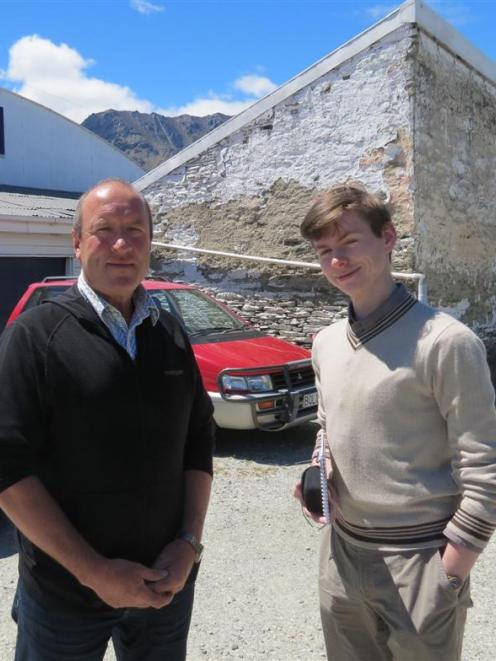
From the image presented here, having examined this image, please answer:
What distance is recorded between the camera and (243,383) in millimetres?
6031

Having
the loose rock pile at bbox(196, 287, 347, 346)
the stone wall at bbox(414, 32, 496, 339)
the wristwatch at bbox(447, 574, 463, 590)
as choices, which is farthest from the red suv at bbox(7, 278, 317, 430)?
the wristwatch at bbox(447, 574, 463, 590)

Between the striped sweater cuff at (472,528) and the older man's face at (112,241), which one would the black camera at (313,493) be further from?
the older man's face at (112,241)

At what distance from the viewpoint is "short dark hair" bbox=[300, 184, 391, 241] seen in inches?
74.9

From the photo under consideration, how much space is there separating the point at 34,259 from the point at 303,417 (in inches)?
287

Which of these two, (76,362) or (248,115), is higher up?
(248,115)

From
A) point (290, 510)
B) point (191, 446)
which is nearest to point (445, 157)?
point (290, 510)

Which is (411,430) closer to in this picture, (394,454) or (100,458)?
(394,454)

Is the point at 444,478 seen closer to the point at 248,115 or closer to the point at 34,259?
the point at 248,115

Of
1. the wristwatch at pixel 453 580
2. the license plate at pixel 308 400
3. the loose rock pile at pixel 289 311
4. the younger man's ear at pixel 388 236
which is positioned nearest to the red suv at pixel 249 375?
the license plate at pixel 308 400

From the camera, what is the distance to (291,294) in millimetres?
10180

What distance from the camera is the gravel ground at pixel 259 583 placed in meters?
3.04

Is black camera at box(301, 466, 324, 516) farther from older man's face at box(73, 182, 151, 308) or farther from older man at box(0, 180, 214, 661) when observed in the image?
older man's face at box(73, 182, 151, 308)

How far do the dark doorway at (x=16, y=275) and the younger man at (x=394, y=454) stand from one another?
1022 centimetres

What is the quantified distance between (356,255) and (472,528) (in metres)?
0.86
